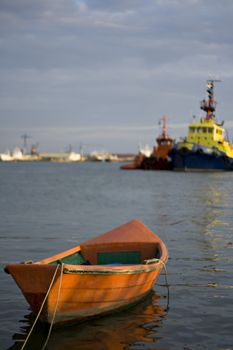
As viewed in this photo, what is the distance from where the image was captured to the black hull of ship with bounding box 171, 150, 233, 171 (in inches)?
3088

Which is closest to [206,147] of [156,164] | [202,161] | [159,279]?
[202,161]

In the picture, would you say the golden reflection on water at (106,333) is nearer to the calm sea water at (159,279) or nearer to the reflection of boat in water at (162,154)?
the calm sea water at (159,279)

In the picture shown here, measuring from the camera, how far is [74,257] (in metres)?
12.0

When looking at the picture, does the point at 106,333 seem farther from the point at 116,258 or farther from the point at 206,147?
the point at 206,147

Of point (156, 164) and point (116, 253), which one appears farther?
point (156, 164)

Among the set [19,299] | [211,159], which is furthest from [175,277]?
[211,159]

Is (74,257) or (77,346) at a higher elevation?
(74,257)

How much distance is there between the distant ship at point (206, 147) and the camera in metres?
77.8

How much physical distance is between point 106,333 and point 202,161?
71.0 m

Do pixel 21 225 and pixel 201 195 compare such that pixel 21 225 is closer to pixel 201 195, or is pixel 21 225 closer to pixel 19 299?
pixel 19 299

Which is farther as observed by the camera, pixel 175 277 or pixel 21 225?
pixel 21 225

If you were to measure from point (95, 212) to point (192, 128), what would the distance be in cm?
5265

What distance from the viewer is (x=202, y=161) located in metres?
79.2

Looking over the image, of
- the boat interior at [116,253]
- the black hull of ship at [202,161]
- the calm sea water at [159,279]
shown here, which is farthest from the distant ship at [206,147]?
the boat interior at [116,253]
